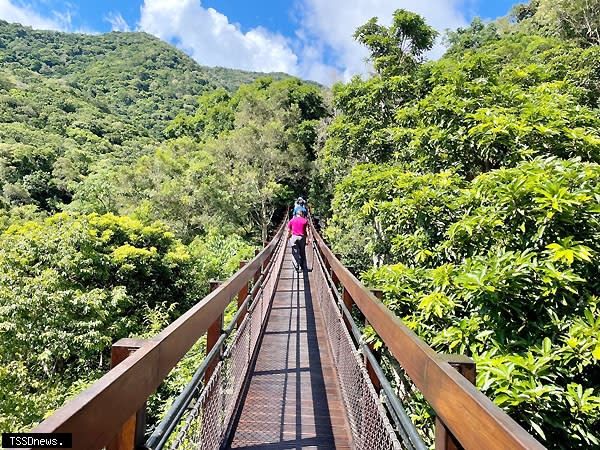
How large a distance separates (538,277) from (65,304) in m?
11.1

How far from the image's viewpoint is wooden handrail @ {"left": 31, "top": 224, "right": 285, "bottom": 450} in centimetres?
75

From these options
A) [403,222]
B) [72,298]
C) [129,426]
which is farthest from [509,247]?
[72,298]

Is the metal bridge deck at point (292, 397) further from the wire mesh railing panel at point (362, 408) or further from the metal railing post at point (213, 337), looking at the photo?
the metal railing post at point (213, 337)

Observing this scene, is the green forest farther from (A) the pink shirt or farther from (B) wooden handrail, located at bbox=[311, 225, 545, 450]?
(A) the pink shirt

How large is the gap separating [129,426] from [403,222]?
359cm

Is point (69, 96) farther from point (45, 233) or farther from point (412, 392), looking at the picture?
point (412, 392)

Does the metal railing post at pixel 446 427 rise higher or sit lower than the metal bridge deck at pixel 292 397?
higher

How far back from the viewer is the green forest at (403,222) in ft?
7.63

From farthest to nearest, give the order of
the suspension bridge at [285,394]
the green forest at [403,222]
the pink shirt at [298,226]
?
the pink shirt at [298,226] → the green forest at [403,222] → the suspension bridge at [285,394]

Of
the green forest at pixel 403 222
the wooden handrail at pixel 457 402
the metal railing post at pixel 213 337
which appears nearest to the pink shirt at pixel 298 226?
the green forest at pixel 403 222

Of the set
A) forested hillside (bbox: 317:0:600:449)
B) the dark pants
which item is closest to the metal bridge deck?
forested hillside (bbox: 317:0:600:449)

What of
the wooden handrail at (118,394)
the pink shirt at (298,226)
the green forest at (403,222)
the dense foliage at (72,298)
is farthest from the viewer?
the dense foliage at (72,298)

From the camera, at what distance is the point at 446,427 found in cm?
109

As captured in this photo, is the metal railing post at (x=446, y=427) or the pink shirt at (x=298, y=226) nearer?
the metal railing post at (x=446, y=427)
